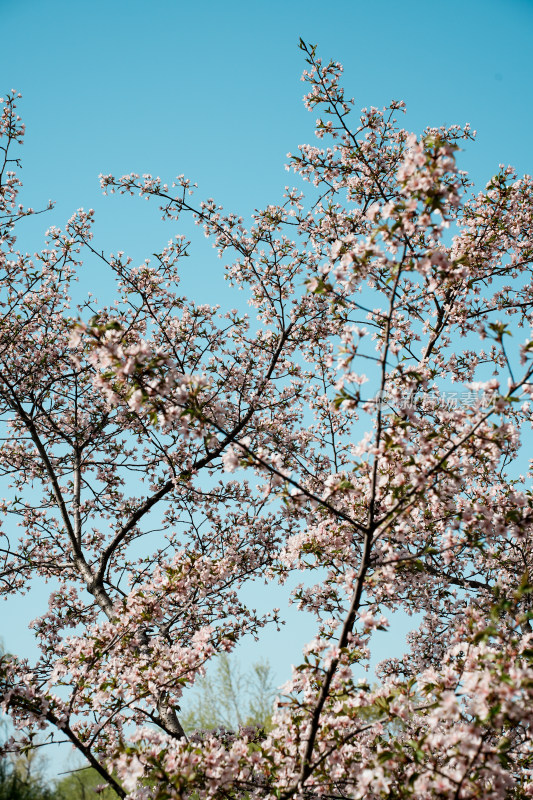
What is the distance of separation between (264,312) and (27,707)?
6.05 metres

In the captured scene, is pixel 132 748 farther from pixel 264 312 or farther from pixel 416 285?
pixel 416 285

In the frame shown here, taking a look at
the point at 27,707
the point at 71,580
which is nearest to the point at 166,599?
the point at 27,707

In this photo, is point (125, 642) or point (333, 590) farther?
point (333, 590)

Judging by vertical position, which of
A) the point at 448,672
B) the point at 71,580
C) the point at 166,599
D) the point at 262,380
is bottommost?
the point at 448,672

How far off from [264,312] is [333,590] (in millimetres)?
4302

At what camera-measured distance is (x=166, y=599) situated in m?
5.11

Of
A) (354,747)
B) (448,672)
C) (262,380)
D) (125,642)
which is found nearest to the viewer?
(448,672)

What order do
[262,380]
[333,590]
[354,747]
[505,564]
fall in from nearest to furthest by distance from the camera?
[354,747], [333,590], [505,564], [262,380]

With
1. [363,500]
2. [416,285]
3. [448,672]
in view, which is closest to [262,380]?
[416,285]

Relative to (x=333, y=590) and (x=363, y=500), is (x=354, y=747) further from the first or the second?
(x=333, y=590)

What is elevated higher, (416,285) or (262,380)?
(416,285)

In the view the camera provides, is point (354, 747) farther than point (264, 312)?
No

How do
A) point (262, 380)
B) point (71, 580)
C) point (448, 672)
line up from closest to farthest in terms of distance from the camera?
point (448, 672) → point (262, 380) → point (71, 580)

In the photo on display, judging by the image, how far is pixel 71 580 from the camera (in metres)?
9.02
